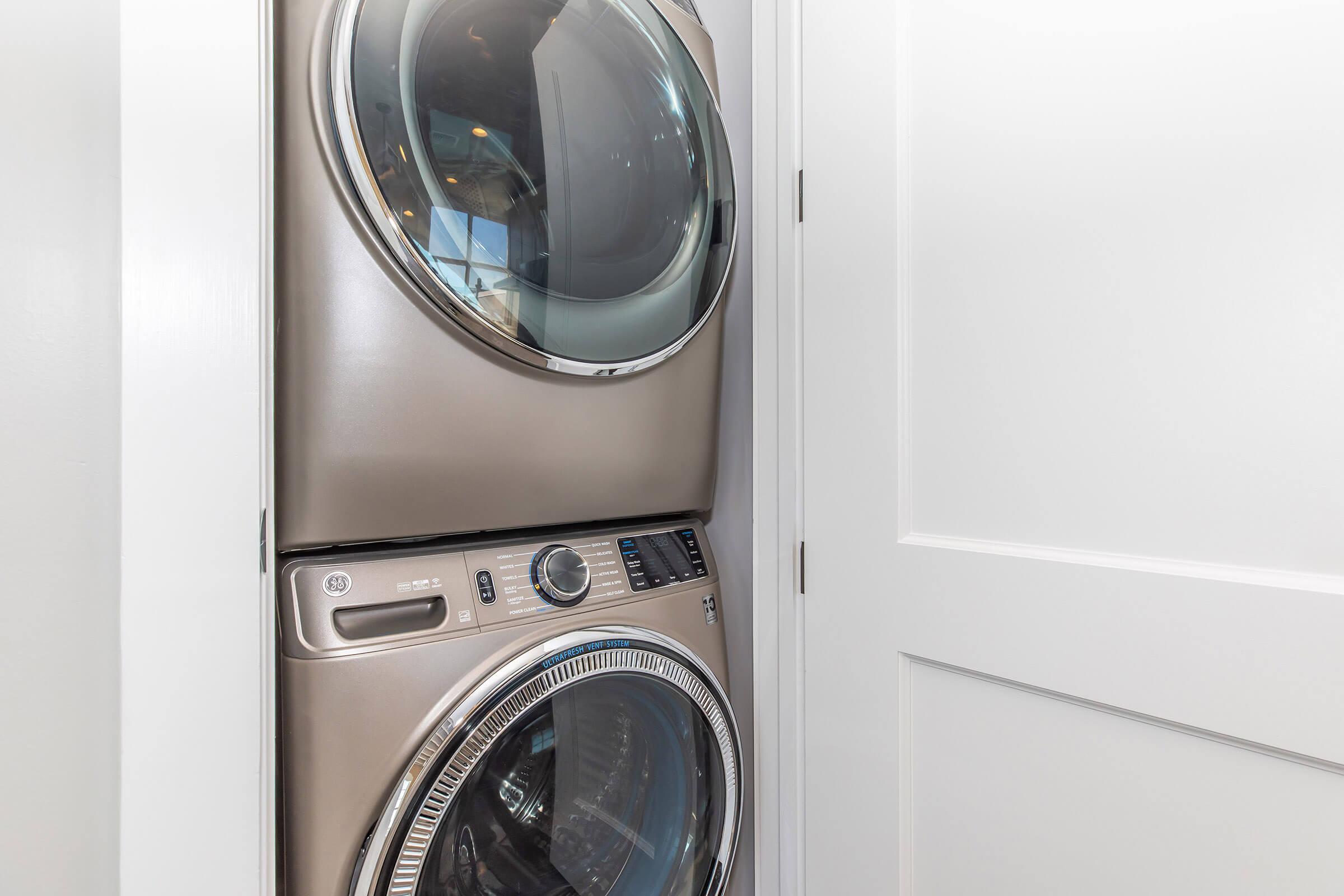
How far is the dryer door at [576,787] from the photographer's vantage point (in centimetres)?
74

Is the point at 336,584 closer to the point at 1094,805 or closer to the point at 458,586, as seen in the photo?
the point at 458,586

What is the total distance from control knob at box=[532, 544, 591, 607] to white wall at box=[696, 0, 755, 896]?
36 cm

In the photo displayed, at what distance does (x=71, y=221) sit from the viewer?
496mm

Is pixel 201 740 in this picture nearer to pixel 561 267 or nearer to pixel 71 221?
pixel 71 221

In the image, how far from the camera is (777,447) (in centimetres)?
106

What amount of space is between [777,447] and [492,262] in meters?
0.52

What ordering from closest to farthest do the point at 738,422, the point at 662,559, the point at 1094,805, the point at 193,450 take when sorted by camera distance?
the point at 193,450 < the point at 1094,805 < the point at 662,559 < the point at 738,422

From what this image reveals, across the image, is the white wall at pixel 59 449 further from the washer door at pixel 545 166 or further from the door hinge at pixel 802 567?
the door hinge at pixel 802 567

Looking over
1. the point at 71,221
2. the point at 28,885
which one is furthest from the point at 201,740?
the point at 71,221

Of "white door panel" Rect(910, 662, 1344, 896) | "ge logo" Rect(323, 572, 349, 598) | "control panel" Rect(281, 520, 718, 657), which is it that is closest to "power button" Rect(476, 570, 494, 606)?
"control panel" Rect(281, 520, 718, 657)

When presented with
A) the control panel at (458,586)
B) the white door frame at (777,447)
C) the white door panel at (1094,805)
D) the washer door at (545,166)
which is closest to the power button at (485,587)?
the control panel at (458,586)

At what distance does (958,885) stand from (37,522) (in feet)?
3.37

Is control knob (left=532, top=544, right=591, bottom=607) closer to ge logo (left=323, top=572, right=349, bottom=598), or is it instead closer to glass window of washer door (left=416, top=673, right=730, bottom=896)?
glass window of washer door (left=416, top=673, right=730, bottom=896)

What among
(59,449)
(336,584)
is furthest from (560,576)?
(59,449)
